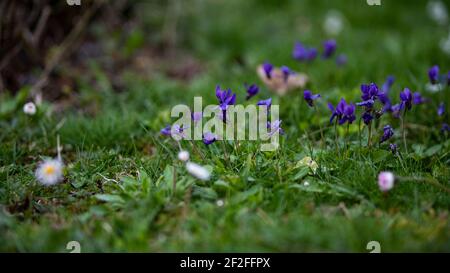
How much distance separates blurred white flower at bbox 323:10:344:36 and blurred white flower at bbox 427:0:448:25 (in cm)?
86

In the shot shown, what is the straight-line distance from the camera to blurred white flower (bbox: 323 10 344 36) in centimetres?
467

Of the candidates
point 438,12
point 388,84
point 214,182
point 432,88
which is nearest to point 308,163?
point 214,182

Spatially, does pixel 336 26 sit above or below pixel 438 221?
above

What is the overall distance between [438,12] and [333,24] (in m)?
0.98

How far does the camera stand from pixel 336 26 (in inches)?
185

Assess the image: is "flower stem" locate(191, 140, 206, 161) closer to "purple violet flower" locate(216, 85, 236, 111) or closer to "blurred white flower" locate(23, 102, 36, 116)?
"purple violet flower" locate(216, 85, 236, 111)

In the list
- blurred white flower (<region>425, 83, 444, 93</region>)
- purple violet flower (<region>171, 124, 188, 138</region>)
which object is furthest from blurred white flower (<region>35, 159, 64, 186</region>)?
Result: blurred white flower (<region>425, 83, 444, 93</region>)

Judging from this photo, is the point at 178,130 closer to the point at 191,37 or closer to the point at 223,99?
the point at 223,99

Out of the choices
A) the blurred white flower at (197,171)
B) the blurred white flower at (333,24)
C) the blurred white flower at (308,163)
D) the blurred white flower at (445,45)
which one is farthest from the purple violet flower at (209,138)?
the blurred white flower at (333,24)

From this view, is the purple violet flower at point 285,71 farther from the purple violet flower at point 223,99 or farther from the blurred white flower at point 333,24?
the blurred white flower at point 333,24

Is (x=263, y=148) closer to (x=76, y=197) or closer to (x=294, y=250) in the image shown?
(x=294, y=250)

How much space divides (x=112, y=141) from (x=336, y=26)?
2.71m

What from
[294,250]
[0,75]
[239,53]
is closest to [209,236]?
[294,250]

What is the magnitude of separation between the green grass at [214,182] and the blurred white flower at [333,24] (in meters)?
0.82
